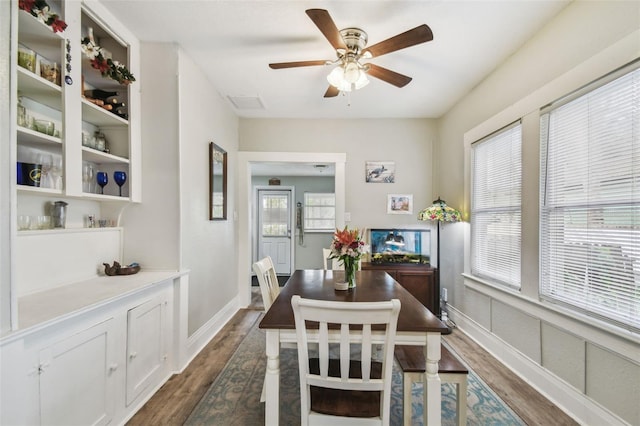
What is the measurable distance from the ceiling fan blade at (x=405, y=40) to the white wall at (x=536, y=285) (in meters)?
1.01

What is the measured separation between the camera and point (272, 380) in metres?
1.36

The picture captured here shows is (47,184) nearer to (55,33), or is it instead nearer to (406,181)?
(55,33)

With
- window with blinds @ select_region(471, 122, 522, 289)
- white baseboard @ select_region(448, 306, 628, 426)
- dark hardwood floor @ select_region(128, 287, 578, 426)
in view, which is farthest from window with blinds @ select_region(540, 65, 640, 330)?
dark hardwood floor @ select_region(128, 287, 578, 426)

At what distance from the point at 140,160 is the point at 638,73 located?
10.7 ft

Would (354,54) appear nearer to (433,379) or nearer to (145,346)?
(433,379)

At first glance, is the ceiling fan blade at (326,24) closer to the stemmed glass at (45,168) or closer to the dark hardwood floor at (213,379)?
the stemmed glass at (45,168)

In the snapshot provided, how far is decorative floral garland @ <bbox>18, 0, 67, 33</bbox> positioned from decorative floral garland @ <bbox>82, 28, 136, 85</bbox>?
0.87 feet

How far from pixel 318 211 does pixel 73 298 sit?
515 cm

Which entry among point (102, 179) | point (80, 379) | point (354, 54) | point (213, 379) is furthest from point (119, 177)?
point (354, 54)

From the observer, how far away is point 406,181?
13.2ft

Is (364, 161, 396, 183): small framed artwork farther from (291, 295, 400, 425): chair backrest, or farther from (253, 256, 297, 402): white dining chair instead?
(291, 295, 400, 425): chair backrest

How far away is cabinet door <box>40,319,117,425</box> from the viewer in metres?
1.23

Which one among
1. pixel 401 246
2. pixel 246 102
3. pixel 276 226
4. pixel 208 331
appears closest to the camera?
pixel 208 331

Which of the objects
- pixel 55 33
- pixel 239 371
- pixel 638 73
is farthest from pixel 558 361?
pixel 55 33
